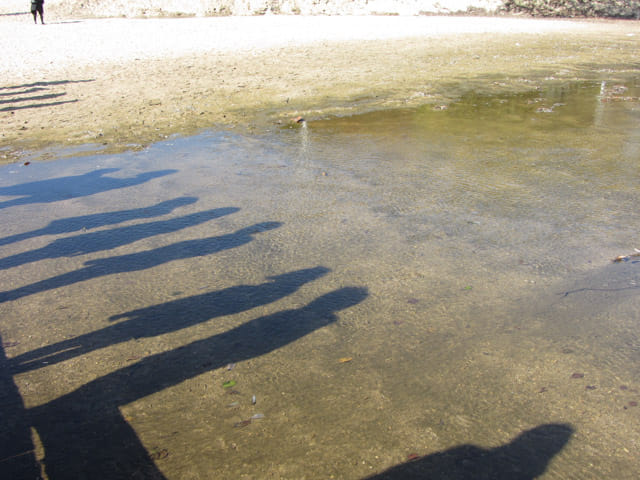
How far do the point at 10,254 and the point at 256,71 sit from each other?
9372mm

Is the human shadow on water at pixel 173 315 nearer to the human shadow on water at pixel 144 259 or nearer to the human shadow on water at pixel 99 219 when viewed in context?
the human shadow on water at pixel 144 259

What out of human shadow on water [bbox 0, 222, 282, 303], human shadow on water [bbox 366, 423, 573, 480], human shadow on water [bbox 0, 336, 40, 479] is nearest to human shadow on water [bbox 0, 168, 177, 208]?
human shadow on water [bbox 0, 222, 282, 303]

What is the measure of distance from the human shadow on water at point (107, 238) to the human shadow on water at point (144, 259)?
0.31 m

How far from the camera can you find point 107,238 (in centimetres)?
484

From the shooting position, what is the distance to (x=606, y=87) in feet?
36.0

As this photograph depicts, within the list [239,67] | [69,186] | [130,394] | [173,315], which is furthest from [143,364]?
[239,67]

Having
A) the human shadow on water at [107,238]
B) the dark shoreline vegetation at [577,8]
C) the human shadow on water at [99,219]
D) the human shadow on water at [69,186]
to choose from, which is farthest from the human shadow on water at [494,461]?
the dark shoreline vegetation at [577,8]

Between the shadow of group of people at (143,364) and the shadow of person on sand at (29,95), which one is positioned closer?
the shadow of group of people at (143,364)

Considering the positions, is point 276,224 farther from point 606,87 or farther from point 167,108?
point 606,87

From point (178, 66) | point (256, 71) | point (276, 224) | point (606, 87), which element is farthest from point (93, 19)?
point (276, 224)

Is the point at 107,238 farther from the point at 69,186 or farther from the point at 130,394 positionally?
the point at 130,394

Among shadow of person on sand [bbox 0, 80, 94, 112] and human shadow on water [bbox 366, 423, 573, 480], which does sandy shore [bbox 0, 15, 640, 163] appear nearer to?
shadow of person on sand [bbox 0, 80, 94, 112]

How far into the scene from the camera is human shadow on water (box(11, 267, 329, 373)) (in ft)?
10.7

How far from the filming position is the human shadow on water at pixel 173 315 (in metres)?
3.27
